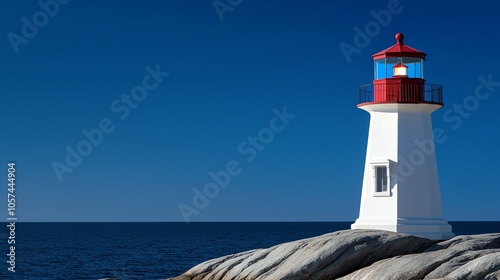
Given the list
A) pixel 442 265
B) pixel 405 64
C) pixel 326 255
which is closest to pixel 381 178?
pixel 405 64

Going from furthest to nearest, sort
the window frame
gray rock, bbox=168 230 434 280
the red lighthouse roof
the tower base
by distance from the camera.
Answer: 1. the red lighthouse roof
2. the window frame
3. the tower base
4. gray rock, bbox=168 230 434 280

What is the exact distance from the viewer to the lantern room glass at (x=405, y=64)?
28.8 metres

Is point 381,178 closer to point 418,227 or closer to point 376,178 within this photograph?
point 376,178

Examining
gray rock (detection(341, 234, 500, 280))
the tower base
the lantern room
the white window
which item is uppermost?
the lantern room

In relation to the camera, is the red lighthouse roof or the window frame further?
the red lighthouse roof

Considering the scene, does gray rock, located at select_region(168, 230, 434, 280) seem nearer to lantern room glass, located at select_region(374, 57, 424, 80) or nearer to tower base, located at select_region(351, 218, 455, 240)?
tower base, located at select_region(351, 218, 455, 240)

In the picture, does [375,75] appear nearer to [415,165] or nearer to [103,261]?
[415,165]

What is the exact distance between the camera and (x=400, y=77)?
2839cm

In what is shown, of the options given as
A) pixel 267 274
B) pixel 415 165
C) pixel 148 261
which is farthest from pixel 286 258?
pixel 148 261

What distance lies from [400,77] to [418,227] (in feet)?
19.4

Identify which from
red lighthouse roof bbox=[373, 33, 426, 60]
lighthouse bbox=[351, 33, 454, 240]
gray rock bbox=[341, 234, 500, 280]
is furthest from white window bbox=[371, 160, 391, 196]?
gray rock bbox=[341, 234, 500, 280]

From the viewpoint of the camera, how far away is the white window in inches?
1091

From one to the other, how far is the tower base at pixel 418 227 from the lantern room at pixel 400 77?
4616mm

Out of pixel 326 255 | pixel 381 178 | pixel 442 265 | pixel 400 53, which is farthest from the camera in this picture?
pixel 400 53
